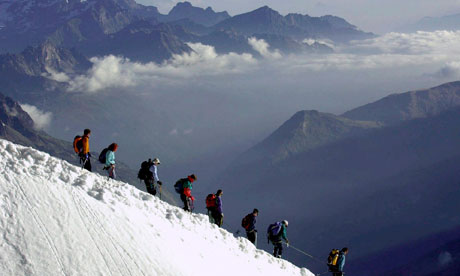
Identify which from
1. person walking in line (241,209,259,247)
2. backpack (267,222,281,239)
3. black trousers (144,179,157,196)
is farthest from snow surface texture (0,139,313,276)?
backpack (267,222,281,239)

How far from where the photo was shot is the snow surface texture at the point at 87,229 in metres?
20.1

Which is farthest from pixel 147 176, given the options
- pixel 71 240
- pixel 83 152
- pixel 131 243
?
pixel 71 240

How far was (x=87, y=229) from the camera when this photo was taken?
878 inches

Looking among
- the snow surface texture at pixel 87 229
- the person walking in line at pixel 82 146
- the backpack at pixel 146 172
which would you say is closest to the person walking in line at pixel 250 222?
the snow surface texture at pixel 87 229

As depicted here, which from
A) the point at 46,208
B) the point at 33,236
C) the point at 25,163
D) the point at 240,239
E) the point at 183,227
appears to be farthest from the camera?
the point at 240,239

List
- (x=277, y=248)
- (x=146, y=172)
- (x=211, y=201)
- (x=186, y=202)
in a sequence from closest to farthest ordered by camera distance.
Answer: (x=146, y=172) < (x=186, y=202) < (x=211, y=201) < (x=277, y=248)

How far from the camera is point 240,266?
2822 cm

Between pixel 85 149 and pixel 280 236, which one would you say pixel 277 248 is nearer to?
pixel 280 236

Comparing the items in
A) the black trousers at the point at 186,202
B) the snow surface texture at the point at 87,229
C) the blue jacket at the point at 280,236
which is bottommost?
the snow surface texture at the point at 87,229

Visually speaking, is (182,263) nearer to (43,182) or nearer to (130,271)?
(130,271)

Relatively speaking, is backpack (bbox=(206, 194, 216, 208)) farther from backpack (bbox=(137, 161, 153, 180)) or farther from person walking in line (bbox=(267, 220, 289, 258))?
person walking in line (bbox=(267, 220, 289, 258))

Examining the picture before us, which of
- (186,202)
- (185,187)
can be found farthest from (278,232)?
(185,187)

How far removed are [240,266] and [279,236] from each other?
16.6ft

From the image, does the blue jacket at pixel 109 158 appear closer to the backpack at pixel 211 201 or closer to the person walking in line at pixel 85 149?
the person walking in line at pixel 85 149
